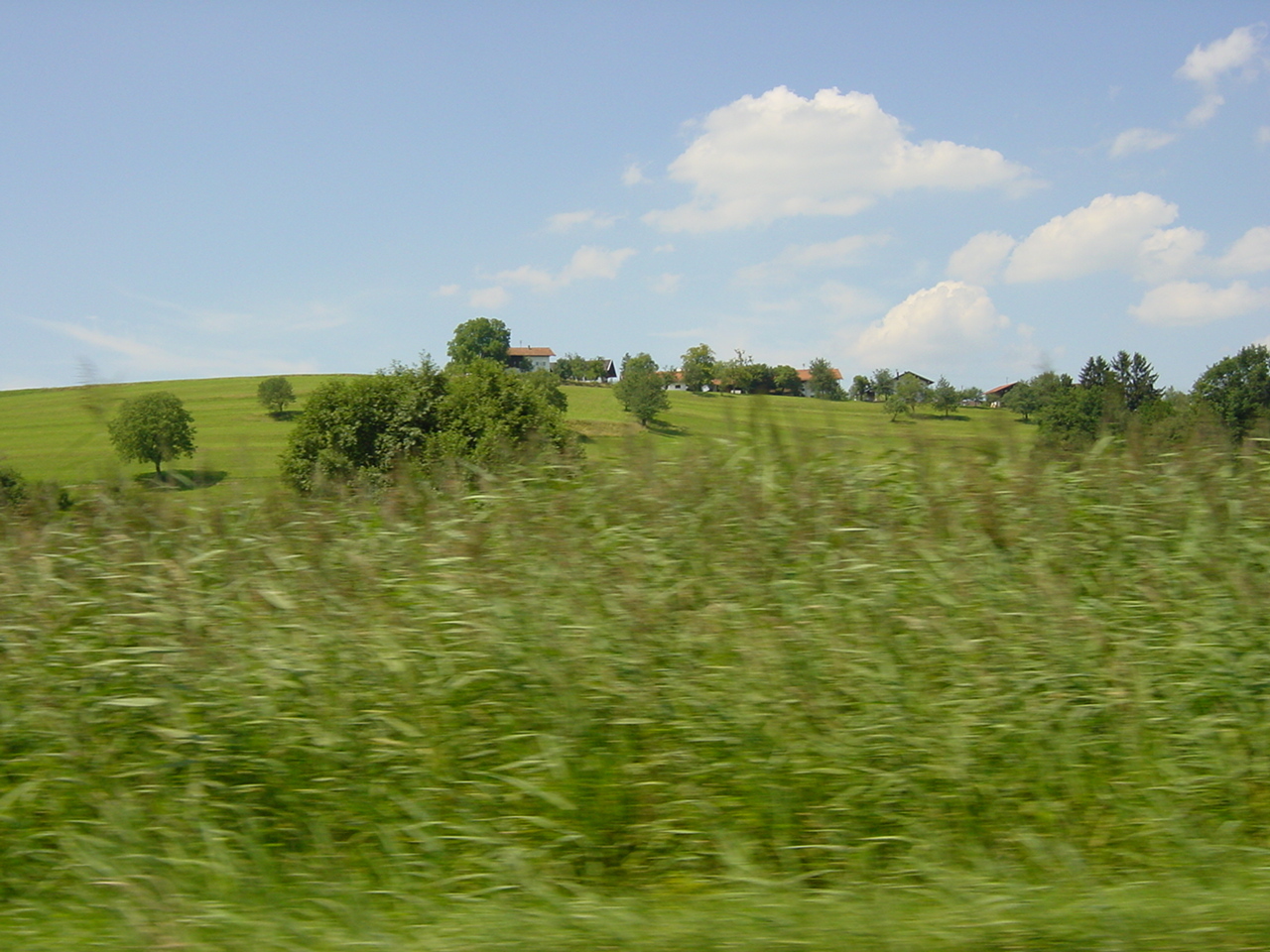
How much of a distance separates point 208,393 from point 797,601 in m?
65.6

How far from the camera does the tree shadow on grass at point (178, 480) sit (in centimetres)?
536

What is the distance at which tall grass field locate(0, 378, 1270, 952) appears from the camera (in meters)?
2.85

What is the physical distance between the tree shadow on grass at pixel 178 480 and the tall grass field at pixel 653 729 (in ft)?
1.29

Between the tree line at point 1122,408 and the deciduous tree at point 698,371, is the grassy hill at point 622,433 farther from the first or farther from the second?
the deciduous tree at point 698,371

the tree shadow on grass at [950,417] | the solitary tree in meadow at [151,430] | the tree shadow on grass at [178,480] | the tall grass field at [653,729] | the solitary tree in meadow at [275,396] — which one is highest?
the solitary tree in meadow at [275,396]

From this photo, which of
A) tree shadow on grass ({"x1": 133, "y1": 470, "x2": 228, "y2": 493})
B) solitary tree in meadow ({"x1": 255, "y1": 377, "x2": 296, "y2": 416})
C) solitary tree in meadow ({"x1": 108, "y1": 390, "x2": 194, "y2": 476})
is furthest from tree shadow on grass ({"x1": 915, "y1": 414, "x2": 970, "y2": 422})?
solitary tree in meadow ({"x1": 255, "y1": 377, "x2": 296, "y2": 416})

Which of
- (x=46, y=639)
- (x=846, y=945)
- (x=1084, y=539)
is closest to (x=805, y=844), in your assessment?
(x=846, y=945)

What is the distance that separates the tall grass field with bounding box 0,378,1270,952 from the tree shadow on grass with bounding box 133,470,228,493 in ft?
1.29

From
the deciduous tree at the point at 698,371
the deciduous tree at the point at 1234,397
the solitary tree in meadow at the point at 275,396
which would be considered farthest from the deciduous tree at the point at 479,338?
the deciduous tree at the point at 1234,397

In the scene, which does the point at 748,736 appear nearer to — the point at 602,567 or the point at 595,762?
the point at 595,762

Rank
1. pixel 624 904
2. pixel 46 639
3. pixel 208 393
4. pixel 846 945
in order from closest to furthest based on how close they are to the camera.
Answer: pixel 846 945
pixel 624 904
pixel 46 639
pixel 208 393

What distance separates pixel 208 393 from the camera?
62.8 meters

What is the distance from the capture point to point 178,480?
5551 mm

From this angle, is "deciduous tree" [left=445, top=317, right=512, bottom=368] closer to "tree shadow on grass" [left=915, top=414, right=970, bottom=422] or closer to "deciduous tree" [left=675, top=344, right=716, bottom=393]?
"deciduous tree" [left=675, top=344, right=716, bottom=393]
